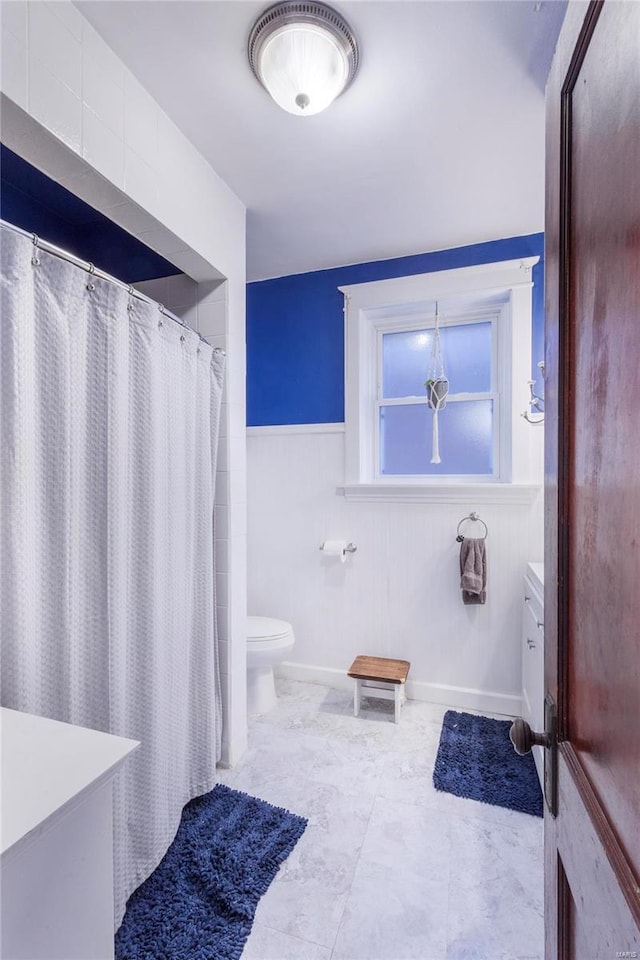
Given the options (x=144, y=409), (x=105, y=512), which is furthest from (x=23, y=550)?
(x=144, y=409)

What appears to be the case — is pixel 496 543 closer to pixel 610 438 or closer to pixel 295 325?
pixel 295 325

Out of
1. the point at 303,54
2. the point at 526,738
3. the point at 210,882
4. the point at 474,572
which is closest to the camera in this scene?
the point at 526,738

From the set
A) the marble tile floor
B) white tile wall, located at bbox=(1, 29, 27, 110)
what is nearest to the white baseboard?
the marble tile floor

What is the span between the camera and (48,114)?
3.54ft

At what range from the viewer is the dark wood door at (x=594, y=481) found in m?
0.41

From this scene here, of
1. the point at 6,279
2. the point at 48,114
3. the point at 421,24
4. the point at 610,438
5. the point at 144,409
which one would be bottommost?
the point at 610,438

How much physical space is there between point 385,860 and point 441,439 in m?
1.89

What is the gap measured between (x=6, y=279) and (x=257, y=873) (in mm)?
1780

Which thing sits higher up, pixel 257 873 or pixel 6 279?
pixel 6 279

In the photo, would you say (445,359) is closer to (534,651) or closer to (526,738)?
(534,651)

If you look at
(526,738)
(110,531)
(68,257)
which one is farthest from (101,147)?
(526,738)

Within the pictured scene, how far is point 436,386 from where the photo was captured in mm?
2385

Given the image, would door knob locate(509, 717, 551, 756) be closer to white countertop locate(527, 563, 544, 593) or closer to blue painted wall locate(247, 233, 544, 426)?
white countertop locate(527, 563, 544, 593)

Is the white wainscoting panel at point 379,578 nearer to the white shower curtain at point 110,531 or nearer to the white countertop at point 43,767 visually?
the white shower curtain at point 110,531
